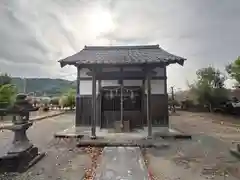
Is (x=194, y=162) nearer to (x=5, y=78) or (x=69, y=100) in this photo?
(x=69, y=100)

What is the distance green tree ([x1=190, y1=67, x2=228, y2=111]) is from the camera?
21.8 m

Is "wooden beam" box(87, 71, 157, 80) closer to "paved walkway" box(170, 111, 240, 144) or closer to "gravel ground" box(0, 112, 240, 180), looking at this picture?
"gravel ground" box(0, 112, 240, 180)

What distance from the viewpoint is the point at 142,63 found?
7.92m

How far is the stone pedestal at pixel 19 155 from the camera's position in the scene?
15.2 ft

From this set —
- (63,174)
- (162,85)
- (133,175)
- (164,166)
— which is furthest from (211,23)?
(63,174)

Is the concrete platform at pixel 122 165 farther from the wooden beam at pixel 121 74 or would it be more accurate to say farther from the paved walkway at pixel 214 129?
the paved walkway at pixel 214 129

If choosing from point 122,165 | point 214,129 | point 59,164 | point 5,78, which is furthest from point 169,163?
point 5,78

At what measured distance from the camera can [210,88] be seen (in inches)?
866

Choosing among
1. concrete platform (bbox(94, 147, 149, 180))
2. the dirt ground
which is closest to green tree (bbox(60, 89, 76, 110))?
the dirt ground

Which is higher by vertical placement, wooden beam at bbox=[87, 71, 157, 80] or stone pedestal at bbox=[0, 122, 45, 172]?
wooden beam at bbox=[87, 71, 157, 80]

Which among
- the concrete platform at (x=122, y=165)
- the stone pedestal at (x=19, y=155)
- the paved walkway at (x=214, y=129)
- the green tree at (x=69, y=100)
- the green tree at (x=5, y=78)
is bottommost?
the paved walkway at (x=214, y=129)

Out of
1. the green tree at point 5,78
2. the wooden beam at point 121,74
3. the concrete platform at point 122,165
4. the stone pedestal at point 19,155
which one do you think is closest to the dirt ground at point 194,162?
the concrete platform at point 122,165

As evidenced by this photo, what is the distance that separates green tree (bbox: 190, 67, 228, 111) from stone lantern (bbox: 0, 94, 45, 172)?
64.4ft

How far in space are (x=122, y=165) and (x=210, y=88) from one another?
19432 millimetres
